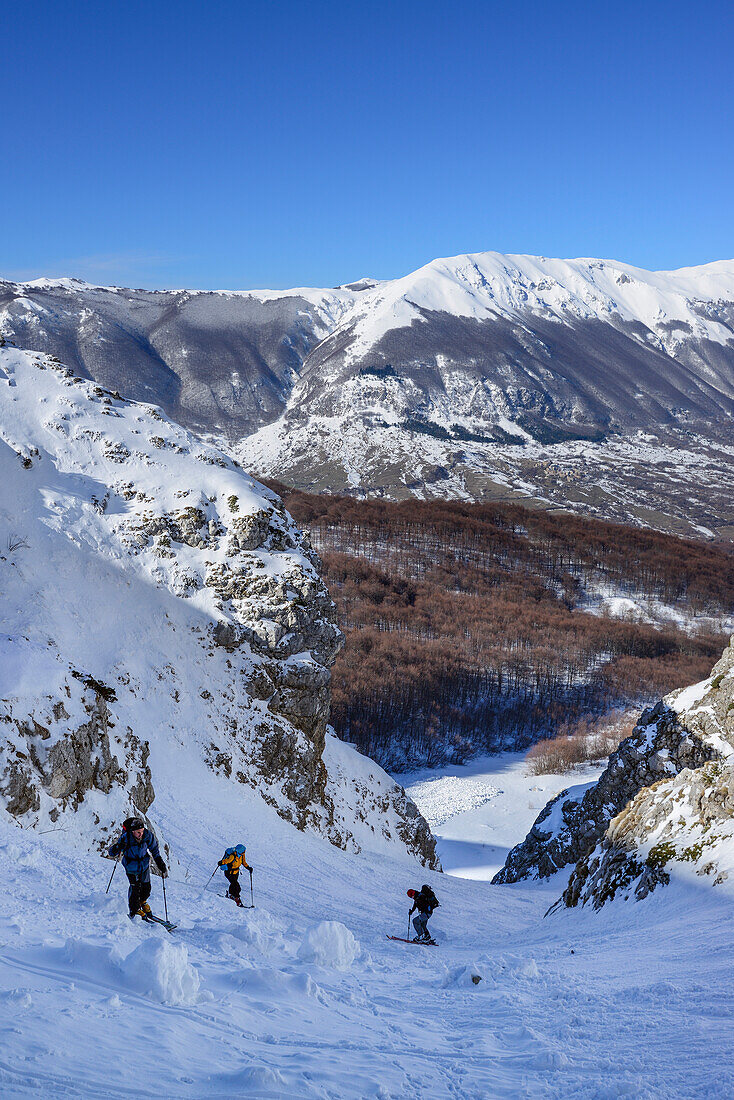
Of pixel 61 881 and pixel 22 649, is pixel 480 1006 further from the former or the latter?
pixel 22 649

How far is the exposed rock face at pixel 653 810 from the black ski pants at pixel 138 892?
549 inches

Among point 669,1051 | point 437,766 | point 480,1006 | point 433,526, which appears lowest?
point 437,766

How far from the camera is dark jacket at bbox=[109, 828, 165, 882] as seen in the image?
12031mm

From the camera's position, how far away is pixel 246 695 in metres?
32.5

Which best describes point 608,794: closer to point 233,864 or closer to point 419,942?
point 419,942

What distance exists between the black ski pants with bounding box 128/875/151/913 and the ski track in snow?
15.1 inches

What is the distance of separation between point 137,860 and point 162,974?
171 inches

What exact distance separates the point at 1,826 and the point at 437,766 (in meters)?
76.1

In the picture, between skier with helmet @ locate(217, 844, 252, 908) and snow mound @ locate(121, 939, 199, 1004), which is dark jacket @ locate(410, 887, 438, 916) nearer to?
skier with helmet @ locate(217, 844, 252, 908)

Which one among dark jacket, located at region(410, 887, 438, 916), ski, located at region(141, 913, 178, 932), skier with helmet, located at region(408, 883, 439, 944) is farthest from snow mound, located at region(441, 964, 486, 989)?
dark jacket, located at region(410, 887, 438, 916)

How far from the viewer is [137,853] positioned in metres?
12.2

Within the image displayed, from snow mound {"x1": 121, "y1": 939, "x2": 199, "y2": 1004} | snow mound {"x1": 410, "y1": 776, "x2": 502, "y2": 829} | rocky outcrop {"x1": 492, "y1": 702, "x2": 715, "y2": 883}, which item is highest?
snow mound {"x1": 121, "y1": 939, "x2": 199, "y2": 1004}

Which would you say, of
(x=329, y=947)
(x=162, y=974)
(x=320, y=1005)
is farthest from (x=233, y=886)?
(x=162, y=974)

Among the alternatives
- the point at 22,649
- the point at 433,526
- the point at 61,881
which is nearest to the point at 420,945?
the point at 61,881
